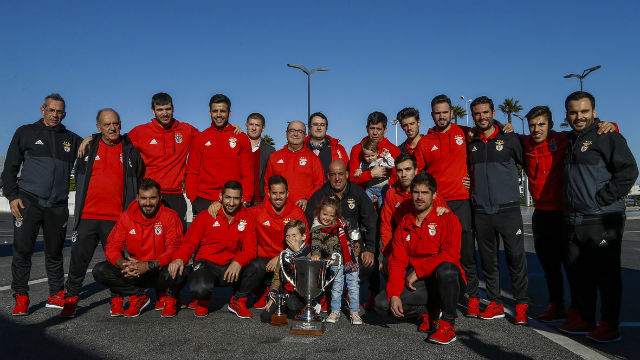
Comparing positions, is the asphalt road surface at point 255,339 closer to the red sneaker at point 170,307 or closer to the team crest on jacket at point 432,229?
the red sneaker at point 170,307

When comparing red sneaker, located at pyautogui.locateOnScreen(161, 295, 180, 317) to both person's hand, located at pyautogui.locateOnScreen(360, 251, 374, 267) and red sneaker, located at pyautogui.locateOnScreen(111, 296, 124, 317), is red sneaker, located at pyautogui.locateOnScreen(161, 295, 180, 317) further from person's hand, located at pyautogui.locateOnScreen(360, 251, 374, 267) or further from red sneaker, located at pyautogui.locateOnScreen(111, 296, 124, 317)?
person's hand, located at pyautogui.locateOnScreen(360, 251, 374, 267)

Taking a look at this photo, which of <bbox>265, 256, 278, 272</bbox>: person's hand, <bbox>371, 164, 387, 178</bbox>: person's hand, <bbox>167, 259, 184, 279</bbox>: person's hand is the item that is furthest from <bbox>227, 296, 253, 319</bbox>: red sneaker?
<bbox>371, 164, 387, 178</bbox>: person's hand

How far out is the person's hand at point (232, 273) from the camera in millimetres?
5223

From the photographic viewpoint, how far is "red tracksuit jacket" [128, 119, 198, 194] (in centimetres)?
589

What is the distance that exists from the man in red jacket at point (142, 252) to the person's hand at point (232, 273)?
1.82 ft

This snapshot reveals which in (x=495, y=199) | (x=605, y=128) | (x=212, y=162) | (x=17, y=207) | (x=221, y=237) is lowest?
(x=221, y=237)

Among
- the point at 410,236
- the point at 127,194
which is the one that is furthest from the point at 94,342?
the point at 410,236

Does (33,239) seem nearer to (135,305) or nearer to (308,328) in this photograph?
(135,305)

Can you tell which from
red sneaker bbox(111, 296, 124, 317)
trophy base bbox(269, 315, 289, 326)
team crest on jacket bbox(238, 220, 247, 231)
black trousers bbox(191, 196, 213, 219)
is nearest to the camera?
trophy base bbox(269, 315, 289, 326)

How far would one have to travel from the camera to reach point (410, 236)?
15.6 feet

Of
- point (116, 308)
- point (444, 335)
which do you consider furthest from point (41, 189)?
point (444, 335)

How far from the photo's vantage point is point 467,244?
5.25m

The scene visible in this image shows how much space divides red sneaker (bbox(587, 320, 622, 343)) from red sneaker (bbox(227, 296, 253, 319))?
3408 mm

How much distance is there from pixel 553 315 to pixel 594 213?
4.37 ft
